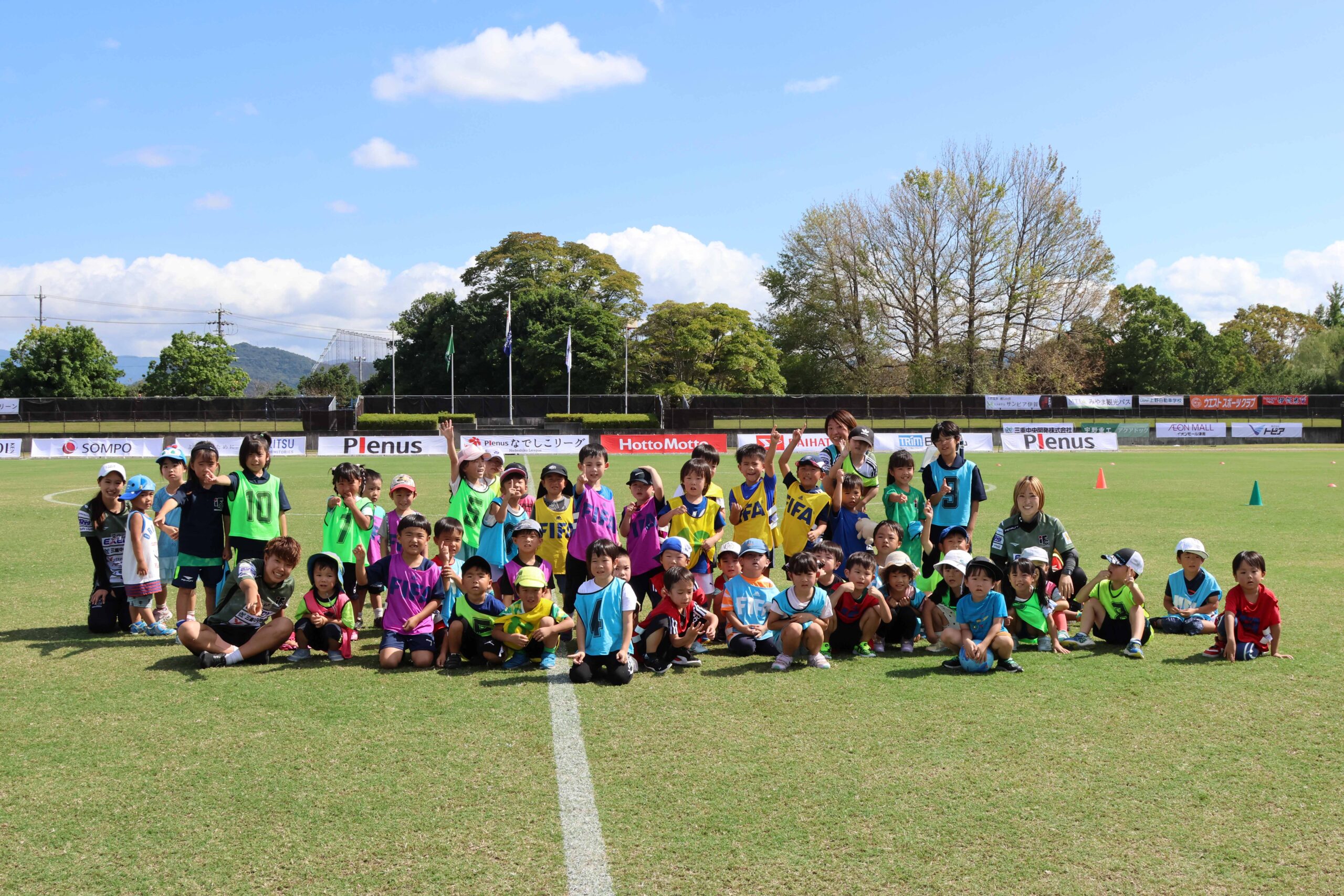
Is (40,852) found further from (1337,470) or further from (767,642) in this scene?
(1337,470)

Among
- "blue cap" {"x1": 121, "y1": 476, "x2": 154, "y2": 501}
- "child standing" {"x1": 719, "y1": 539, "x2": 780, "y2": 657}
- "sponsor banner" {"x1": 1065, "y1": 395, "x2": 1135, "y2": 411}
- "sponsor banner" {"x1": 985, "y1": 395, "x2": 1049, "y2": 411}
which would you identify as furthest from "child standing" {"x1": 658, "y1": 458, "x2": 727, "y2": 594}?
"sponsor banner" {"x1": 1065, "y1": 395, "x2": 1135, "y2": 411}

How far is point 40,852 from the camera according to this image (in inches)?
145

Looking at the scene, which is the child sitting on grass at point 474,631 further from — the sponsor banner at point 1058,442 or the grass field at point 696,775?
the sponsor banner at point 1058,442

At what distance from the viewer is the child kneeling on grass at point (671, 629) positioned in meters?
6.39

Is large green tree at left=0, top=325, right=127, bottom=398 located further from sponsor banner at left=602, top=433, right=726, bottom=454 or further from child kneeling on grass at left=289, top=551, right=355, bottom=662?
child kneeling on grass at left=289, top=551, right=355, bottom=662

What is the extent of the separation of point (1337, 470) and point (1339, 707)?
77.7 feet

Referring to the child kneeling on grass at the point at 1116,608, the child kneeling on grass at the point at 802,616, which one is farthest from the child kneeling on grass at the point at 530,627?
the child kneeling on grass at the point at 1116,608

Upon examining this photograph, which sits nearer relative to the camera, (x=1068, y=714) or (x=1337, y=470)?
(x=1068, y=714)

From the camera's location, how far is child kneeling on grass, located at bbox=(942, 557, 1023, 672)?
6297mm

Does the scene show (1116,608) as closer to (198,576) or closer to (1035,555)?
(1035,555)

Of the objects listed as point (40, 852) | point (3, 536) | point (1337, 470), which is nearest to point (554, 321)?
point (1337, 470)

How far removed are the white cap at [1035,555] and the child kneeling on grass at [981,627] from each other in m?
0.26

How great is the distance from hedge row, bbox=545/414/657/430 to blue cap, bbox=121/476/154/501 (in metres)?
38.8

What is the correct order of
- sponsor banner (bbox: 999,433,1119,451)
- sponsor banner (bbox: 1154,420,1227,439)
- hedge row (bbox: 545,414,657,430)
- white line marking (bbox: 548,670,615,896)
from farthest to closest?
hedge row (bbox: 545,414,657,430) < sponsor banner (bbox: 1154,420,1227,439) < sponsor banner (bbox: 999,433,1119,451) < white line marking (bbox: 548,670,615,896)
